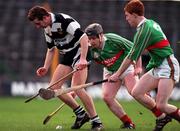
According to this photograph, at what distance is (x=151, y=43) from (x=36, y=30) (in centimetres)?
1276

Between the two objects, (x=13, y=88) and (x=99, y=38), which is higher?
(x=99, y=38)

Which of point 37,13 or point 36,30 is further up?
point 37,13

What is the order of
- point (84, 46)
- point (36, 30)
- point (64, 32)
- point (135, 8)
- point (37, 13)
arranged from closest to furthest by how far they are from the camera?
1. point (135, 8)
2. point (37, 13)
3. point (84, 46)
4. point (64, 32)
5. point (36, 30)

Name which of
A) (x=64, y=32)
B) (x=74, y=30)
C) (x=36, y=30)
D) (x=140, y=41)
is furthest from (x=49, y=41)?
(x=36, y=30)

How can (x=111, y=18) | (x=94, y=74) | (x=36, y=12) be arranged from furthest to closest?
(x=111, y=18), (x=94, y=74), (x=36, y=12)

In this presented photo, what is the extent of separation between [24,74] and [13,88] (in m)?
0.52

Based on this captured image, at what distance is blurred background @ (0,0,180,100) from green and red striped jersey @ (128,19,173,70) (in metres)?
10.6

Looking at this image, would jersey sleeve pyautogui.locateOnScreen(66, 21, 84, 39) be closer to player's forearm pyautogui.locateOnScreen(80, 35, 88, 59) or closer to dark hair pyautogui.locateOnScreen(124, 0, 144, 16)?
player's forearm pyautogui.locateOnScreen(80, 35, 88, 59)

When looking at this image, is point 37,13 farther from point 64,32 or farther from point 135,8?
point 135,8

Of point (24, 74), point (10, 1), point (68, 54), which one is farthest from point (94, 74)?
point (68, 54)

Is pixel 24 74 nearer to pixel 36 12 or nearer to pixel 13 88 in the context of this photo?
pixel 13 88

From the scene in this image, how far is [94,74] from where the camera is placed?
19562 mm

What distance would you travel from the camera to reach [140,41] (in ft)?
27.7

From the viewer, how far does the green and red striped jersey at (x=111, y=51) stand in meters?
9.66
